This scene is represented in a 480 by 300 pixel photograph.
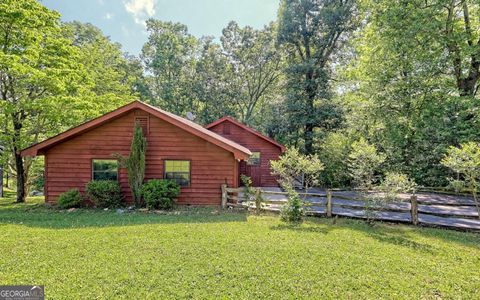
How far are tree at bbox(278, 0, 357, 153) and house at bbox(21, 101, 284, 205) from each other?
11.2 meters

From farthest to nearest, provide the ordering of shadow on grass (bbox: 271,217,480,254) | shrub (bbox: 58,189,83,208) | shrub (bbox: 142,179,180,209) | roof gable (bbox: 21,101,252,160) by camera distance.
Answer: roof gable (bbox: 21,101,252,160)
shrub (bbox: 58,189,83,208)
shrub (bbox: 142,179,180,209)
shadow on grass (bbox: 271,217,480,254)

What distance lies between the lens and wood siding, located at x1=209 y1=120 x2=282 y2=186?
18219 mm

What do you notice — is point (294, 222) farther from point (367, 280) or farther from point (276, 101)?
point (276, 101)

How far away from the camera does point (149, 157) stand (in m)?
11.0

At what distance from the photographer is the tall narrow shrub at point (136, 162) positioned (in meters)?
10.2

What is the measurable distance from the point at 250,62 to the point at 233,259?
3010 cm

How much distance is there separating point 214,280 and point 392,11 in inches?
631

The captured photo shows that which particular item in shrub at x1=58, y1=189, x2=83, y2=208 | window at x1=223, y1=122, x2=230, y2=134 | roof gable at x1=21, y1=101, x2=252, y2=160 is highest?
window at x1=223, y1=122, x2=230, y2=134

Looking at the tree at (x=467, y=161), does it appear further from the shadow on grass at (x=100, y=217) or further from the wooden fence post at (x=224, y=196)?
the wooden fence post at (x=224, y=196)

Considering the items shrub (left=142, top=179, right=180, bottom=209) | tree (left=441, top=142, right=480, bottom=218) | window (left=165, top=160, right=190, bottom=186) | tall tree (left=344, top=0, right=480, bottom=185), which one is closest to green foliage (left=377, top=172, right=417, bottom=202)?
tree (left=441, top=142, right=480, bottom=218)

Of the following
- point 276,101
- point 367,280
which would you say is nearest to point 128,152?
point 367,280

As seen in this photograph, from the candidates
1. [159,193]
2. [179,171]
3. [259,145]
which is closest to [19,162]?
[159,193]

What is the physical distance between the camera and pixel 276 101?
2155cm

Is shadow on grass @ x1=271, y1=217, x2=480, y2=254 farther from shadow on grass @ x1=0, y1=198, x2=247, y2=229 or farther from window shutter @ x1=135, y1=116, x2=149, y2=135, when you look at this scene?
window shutter @ x1=135, y1=116, x2=149, y2=135
